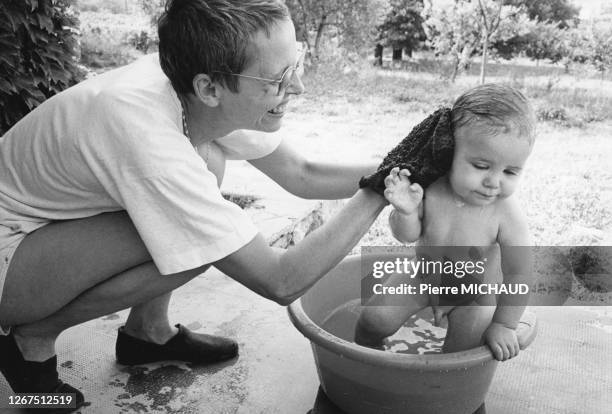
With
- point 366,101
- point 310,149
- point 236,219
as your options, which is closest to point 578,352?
point 236,219

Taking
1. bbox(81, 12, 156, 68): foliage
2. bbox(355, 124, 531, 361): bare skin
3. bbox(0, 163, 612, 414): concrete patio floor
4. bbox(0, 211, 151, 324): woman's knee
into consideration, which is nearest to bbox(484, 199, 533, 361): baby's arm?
bbox(355, 124, 531, 361): bare skin

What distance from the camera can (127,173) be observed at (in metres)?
1.50

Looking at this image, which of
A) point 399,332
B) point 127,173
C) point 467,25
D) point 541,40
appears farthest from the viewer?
point 541,40

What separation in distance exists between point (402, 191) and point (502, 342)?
52 cm

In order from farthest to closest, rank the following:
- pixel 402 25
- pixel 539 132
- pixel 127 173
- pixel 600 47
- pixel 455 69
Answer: pixel 402 25
pixel 455 69
pixel 600 47
pixel 539 132
pixel 127 173

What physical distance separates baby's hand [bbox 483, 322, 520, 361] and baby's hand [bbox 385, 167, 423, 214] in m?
0.43

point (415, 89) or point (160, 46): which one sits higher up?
point (160, 46)

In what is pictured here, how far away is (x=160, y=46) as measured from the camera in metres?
1.68

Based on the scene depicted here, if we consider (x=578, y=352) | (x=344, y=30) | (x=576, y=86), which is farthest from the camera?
(x=344, y=30)

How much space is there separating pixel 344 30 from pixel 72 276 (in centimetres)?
1161

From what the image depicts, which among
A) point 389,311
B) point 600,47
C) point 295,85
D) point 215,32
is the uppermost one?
point 215,32

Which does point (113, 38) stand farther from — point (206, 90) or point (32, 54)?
point (206, 90)

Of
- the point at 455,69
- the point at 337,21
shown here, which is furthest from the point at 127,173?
the point at 337,21

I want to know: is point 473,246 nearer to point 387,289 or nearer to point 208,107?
point 387,289
